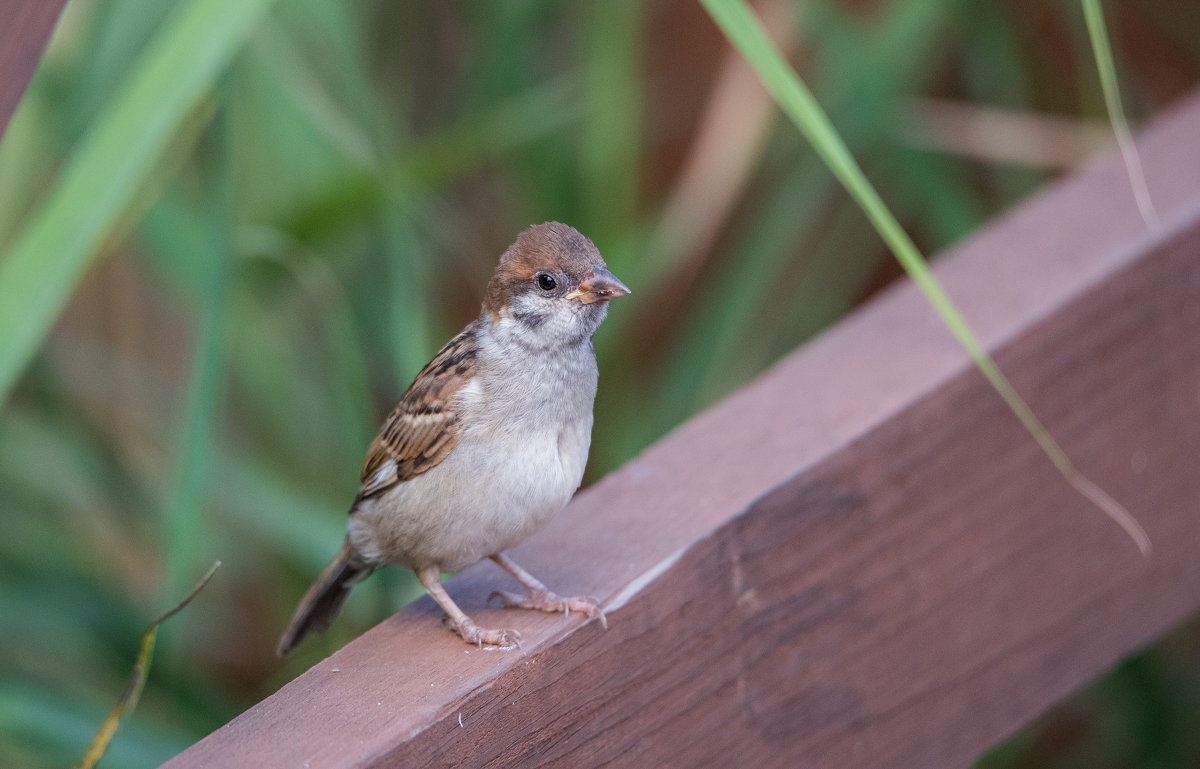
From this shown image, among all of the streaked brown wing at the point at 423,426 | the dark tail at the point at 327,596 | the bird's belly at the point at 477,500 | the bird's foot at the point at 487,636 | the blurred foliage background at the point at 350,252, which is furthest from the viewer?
the blurred foliage background at the point at 350,252

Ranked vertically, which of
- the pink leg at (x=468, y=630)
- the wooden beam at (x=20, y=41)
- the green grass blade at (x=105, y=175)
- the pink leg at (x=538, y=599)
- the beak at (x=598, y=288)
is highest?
the wooden beam at (x=20, y=41)

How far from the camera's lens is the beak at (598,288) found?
5.22 feet

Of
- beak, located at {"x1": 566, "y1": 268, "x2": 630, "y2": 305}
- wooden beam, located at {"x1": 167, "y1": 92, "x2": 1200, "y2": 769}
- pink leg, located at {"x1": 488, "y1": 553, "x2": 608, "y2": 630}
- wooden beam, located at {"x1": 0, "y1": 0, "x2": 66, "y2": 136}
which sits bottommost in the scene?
wooden beam, located at {"x1": 167, "y1": 92, "x2": 1200, "y2": 769}

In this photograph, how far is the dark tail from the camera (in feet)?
5.63

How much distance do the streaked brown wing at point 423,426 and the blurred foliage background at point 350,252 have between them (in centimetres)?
22

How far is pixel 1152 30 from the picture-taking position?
10.2ft

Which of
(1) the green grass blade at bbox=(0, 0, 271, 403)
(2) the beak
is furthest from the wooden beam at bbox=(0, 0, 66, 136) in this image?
(2) the beak

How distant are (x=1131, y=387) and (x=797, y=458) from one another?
46cm

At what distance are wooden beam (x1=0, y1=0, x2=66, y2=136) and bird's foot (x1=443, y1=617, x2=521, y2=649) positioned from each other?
62 centimetres

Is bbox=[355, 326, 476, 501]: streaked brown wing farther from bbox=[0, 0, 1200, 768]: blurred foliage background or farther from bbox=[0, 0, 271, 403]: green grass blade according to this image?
bbox=[0, 0, 271, 403]: green grass blade

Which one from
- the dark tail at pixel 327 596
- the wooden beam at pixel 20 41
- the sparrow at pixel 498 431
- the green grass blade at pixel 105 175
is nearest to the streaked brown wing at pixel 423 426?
the sparrow at pixel 498 431

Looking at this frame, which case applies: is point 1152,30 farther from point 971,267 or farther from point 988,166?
point 971,267

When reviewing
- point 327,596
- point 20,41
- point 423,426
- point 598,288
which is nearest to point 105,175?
point 20,41

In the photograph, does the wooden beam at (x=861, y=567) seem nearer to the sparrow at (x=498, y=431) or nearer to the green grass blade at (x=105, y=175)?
the sparrow at (x=498, y=431)
